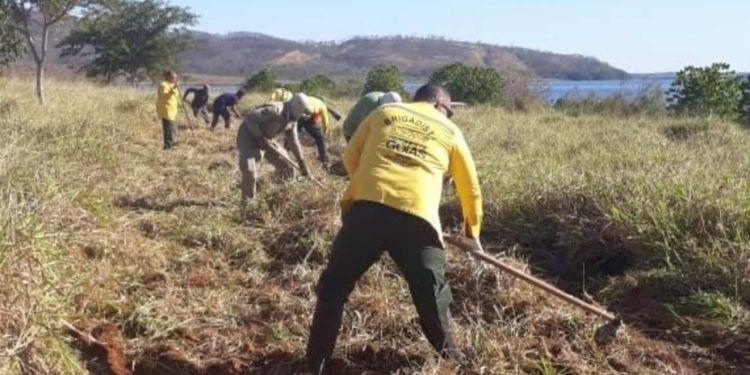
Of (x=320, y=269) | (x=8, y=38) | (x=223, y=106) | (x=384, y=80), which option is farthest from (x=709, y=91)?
(x=8, y=38)

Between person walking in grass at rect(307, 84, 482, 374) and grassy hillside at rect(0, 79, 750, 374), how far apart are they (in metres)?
0.32

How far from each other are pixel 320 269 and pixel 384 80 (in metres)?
14.7

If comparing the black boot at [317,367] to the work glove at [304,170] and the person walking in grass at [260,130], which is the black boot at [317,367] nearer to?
the person walking in grass at [260,130]

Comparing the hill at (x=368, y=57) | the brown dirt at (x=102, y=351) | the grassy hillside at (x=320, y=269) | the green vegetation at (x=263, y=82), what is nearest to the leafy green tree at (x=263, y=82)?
the green vegetation at (x=263, y=82)

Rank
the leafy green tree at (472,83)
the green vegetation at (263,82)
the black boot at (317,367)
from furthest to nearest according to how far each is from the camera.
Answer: the green vegetation at (263,82) → the leafy green tree at (472,83) → the black boot at (317,367)

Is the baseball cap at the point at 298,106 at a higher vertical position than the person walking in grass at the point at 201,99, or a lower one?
higher

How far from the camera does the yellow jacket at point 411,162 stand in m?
3.24

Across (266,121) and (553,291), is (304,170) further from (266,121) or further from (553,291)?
(553,291)

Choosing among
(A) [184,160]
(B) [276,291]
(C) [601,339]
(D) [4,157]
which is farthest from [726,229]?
(A) [184,160]

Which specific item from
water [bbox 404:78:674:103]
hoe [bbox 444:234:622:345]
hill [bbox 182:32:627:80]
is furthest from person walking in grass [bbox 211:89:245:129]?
hill [bbox 182:32:627:80]

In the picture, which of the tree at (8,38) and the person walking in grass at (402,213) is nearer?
the person walking in grass at (402,213)

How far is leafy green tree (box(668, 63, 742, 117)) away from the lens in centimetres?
1407

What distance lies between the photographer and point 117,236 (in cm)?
490

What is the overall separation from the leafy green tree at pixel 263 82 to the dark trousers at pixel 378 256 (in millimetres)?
19454
